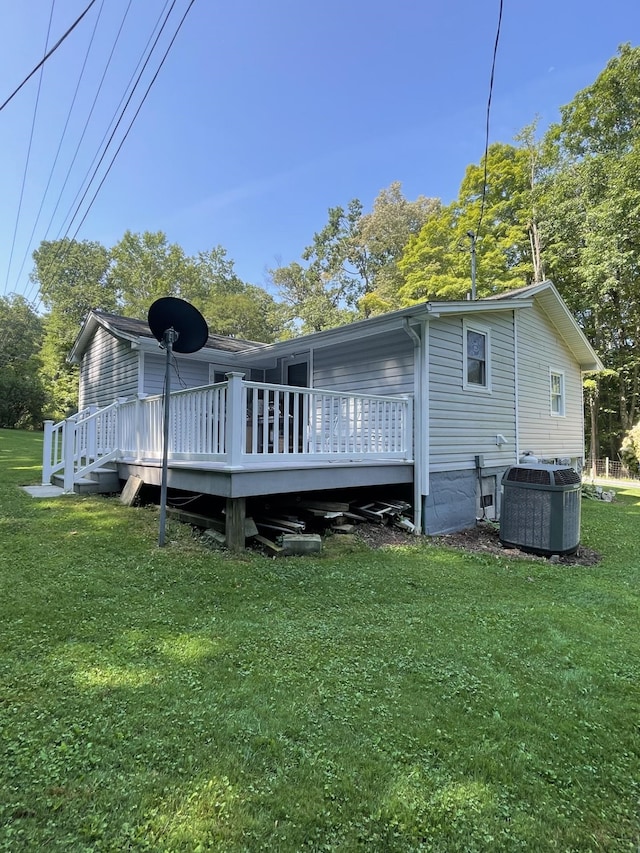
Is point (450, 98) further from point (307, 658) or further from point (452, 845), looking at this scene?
point (452, 845)

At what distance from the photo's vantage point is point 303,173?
23.8m

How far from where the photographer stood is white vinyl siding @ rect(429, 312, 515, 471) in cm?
709

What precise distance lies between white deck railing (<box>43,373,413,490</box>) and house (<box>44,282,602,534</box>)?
0.07 ft

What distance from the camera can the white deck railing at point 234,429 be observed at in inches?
206

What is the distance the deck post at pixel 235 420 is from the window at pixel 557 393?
857 cm

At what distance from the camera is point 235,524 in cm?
514

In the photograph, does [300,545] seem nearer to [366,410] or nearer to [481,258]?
[366,410]

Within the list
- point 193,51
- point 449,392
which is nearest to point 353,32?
point 193,51

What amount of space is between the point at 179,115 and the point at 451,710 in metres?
10.5

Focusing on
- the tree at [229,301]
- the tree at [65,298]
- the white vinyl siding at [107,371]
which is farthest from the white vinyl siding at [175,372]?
the tree at [229,301]

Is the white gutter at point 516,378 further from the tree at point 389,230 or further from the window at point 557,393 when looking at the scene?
the tree at point 389,230

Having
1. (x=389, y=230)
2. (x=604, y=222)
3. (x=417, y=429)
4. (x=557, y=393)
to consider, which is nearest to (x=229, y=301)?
(x=389, y=230)

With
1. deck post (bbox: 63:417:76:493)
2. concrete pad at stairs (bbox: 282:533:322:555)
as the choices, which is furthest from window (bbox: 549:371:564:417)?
deck post (bbox: 63:417:76:493)

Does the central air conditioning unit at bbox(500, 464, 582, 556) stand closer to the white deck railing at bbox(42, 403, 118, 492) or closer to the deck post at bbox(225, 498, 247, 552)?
the deck post at bbox(225, 498, 247, 552)
